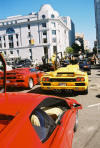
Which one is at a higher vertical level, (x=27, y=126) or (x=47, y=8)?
(x=47, y=8)

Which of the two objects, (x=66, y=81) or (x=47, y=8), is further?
(x=47, y=8)

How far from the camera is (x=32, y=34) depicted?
58.9 metres

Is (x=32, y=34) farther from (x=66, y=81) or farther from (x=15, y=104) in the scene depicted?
(x=15, y=104)

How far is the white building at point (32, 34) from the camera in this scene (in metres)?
57.1

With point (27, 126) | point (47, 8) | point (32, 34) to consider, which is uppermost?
point (47, 8)

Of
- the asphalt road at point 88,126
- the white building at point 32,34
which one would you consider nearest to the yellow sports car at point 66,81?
the asphalt road at point 88,126

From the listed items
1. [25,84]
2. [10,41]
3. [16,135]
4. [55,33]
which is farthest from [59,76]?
[10,41]

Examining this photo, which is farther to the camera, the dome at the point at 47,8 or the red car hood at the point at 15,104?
the dome at the point at 47,8

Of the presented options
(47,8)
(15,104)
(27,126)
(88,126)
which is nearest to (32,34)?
(47,8)

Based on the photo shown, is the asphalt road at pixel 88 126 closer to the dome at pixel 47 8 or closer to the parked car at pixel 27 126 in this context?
the parked car at pixel 27 126

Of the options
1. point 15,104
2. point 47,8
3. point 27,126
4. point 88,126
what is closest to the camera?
point 27,126

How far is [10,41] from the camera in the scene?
6116cm

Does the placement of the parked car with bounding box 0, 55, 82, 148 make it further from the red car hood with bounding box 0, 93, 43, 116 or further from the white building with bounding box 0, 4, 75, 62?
the white building with bounding box 0, 4, 75, 62

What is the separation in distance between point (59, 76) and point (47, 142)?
5.10 meters
